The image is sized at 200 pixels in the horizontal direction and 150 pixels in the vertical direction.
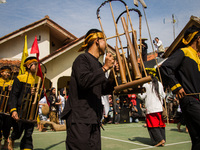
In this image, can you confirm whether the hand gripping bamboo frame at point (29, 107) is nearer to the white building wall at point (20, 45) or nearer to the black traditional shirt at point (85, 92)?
the black traditional shirt at point (85, 92)

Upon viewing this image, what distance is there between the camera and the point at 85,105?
2475mm

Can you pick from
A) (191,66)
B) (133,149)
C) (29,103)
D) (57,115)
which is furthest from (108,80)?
(57,115)

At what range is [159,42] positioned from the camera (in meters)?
16.9

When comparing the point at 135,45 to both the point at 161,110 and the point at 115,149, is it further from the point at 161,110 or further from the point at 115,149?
the point at 161,110

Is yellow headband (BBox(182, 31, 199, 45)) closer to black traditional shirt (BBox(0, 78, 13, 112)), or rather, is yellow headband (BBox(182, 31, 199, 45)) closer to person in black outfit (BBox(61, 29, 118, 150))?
person in black outfit (BBox(61, 29, 118, 150))

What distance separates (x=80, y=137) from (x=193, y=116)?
1519mm

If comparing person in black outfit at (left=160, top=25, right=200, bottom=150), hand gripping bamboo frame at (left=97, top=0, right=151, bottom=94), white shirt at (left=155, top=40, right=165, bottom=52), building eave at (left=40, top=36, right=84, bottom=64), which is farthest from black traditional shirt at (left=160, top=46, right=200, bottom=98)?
white shirt at (left=155, top=40, right=165, bottom=52)

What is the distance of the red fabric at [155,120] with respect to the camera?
6.20 metres

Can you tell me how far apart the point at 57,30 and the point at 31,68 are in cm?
1217

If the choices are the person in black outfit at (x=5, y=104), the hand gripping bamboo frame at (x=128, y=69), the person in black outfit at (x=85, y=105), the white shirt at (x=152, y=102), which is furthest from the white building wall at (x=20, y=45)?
the person in black outfit at (x=85, y=105)

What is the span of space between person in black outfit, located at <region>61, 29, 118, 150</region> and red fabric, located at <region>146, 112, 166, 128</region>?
395 cm

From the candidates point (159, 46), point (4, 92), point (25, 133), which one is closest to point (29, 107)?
point (25, 133)

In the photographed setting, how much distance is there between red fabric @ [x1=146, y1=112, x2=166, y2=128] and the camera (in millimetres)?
6203

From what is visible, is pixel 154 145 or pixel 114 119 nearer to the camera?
pixel 154 145
